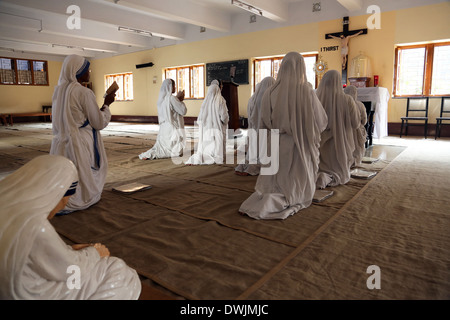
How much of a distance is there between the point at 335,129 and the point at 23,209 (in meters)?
3.37

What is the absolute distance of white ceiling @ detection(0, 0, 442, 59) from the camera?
8758 mm

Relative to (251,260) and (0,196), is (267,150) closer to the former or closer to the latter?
(251,260)

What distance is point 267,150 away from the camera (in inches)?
127

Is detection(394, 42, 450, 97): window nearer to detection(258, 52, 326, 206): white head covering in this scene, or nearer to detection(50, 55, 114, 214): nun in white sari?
detection(258, 52, 326, 206): white head covering

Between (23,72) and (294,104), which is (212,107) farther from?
→ (23,72)

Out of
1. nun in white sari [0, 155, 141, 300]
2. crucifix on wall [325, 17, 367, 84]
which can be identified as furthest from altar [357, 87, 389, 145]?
nun in white sari [0, 155, 141, 300]

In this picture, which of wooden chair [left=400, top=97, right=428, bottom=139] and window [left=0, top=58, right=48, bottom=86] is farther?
window [left=0, top=58, right=48, bottom=86]

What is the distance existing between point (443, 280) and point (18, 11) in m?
12.7

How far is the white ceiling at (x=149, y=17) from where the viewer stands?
28.7 feet

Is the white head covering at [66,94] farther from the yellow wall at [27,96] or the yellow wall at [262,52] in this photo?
the yellow wall at [27,96]

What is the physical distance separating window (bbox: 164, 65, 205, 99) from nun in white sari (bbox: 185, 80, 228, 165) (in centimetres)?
766

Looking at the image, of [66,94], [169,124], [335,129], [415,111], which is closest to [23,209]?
[66,94]

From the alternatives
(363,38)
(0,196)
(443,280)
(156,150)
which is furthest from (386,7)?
(0,196)

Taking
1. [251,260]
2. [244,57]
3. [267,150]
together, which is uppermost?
[244,57]
